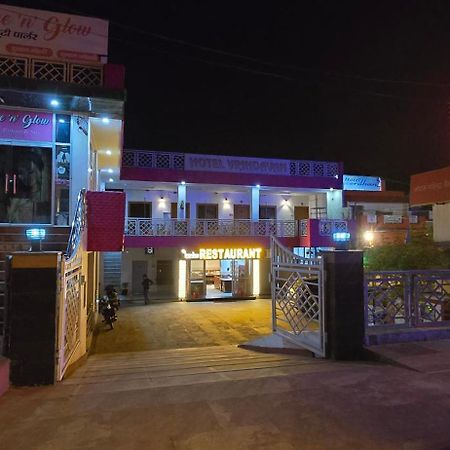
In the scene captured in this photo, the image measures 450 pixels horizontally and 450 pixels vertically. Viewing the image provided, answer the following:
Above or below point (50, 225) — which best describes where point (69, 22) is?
above

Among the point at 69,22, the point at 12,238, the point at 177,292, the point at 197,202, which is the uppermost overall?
the point at 69,22

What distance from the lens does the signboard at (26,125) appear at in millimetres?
10922

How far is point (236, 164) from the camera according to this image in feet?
72.6

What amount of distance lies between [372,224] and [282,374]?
2173cm

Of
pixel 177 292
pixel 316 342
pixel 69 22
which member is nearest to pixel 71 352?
pixel 316 342

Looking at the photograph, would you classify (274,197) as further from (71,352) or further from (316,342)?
(71,352)

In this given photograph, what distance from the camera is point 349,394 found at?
5.05 metres

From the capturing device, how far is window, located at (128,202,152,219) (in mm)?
22938

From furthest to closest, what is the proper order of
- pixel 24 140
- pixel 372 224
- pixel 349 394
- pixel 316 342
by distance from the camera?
1. pixel 372 224
2. pixel 24 140
3. pixel 316 342
4. pixel 349 394

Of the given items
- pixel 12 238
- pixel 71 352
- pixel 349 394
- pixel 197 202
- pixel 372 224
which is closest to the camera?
pixel 349 394

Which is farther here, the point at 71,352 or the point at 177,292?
the point at 177,292

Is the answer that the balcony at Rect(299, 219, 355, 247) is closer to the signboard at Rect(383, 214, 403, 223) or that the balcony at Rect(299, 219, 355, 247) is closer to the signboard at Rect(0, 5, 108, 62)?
the signboard at Rect(383, 214, 403, 223)

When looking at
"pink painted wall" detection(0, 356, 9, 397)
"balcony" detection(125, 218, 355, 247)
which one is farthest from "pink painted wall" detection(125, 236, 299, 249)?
"pink painted wall" detection(0, 356, 9, 397)

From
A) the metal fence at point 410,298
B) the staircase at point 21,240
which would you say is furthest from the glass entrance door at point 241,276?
the metal fence at point 410,298
